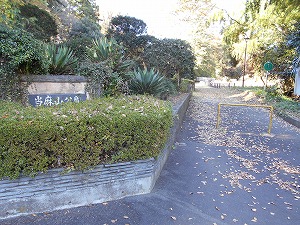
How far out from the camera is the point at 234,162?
4.85 m

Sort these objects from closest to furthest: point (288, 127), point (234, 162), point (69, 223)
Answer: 1. point (69, 223)
2. point (234, 162)
3. point (288, 127)

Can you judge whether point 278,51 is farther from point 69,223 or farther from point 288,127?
point 69,223

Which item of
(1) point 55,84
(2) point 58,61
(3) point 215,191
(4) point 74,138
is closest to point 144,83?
(2) point 58,61

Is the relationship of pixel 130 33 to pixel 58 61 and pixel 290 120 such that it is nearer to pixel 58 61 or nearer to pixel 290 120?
pixel 58 61

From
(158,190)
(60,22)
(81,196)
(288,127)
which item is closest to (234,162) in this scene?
(158,190)

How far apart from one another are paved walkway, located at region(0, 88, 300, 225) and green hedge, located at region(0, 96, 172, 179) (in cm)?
60

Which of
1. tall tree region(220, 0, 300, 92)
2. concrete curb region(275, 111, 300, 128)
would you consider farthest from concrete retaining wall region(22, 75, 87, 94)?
tall tree region(220, 0, 300, 92)

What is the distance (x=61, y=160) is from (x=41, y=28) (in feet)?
32.0

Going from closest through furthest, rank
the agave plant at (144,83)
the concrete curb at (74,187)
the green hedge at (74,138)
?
the green hedge at (74,138) → the concrete curb at (74,187) → the agave plant at (144,83)

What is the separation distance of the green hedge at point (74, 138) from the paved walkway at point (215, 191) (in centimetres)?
60

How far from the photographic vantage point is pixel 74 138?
274 cm

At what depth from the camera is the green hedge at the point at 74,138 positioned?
2508 mm

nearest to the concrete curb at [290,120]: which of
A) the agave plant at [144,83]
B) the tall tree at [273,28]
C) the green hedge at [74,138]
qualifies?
the tall tree at [273,28]

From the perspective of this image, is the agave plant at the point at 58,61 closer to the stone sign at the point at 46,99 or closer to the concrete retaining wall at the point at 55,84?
the concrete retaining wall at the point at 55,84
